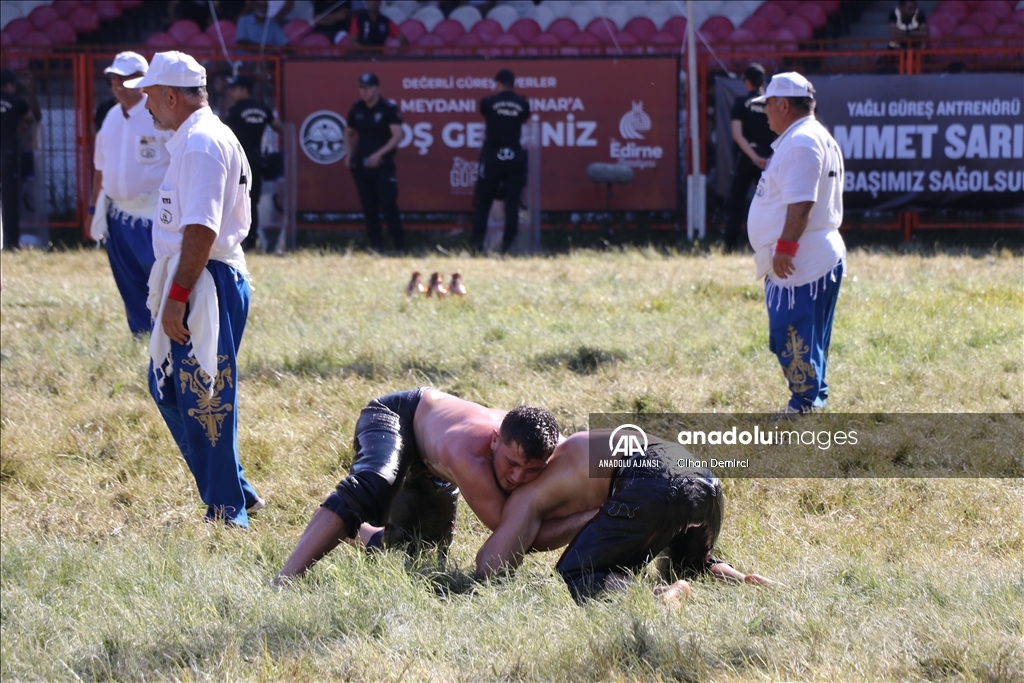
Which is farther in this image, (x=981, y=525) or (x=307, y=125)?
(x=307, y=125)

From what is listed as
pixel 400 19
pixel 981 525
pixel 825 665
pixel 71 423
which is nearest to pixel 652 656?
pixel 825 665

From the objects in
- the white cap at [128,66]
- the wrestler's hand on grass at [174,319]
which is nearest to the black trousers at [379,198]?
the white cap at [128,66]

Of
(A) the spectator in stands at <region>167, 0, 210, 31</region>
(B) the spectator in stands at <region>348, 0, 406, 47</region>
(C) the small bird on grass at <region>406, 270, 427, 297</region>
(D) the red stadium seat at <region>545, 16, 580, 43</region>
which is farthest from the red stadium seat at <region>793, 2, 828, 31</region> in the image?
(C) the small bird on grass at <region>406, 270, 427, 297</region>

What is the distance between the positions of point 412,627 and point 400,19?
16075 mm

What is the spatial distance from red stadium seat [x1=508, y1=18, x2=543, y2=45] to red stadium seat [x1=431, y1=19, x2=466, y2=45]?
0.76 m

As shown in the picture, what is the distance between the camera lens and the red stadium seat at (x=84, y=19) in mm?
18672

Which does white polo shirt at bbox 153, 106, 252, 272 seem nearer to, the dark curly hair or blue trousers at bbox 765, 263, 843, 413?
the dark curly hair

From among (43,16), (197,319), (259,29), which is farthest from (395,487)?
(43,16)

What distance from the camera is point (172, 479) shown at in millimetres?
6094

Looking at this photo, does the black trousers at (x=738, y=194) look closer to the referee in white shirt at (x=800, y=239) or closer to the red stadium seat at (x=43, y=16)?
the referee in white shirt at (x=800, y=239)

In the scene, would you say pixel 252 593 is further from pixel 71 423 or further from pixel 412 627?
pixel 71 423

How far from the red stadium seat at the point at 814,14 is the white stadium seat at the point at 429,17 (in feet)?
17.4

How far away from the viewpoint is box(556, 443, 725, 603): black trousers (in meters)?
4.27

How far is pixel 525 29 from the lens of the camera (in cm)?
1802
